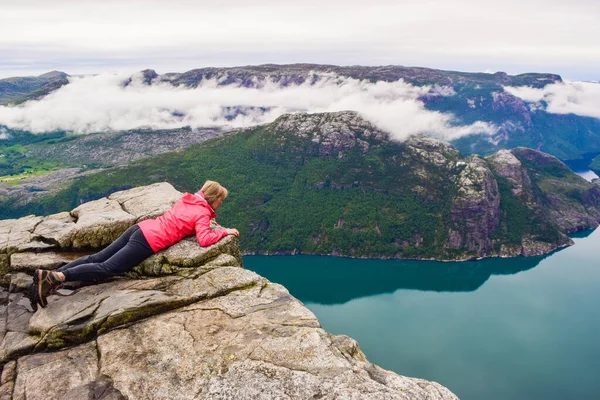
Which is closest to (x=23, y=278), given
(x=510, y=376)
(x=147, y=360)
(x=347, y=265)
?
(x=147, y=360)

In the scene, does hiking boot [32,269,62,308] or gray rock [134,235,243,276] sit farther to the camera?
gray rock [134,235,243,276]

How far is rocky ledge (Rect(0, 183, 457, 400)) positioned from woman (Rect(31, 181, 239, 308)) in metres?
0.34

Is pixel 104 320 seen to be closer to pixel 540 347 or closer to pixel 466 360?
pixel 466 360

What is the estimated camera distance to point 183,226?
12.5 m

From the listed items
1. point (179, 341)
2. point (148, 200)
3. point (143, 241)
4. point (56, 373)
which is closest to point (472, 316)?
point (148, 200)

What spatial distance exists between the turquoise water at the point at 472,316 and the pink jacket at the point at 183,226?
312 ft

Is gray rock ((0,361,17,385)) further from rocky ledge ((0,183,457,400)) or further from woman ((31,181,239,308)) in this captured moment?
woman ((31,181,239,308))

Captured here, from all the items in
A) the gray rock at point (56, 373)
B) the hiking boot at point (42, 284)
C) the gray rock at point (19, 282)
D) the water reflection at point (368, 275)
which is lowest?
the water reflection at point (368, 275)

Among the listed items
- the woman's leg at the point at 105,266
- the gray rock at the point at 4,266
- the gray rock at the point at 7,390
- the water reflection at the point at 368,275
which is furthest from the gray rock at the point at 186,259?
the water reflection at the point at 368,275

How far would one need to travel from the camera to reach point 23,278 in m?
12.2

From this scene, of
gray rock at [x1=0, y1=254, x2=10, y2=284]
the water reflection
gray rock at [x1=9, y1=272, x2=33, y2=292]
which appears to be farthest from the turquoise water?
gray rock at [x1=0, y1=254, x2=10, y2=284]

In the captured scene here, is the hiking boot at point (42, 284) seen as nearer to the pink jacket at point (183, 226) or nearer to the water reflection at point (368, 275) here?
the pink jacket at point (183, 226)

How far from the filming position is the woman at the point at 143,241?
1091cm

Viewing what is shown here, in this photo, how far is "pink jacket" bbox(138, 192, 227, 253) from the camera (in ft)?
39.9
